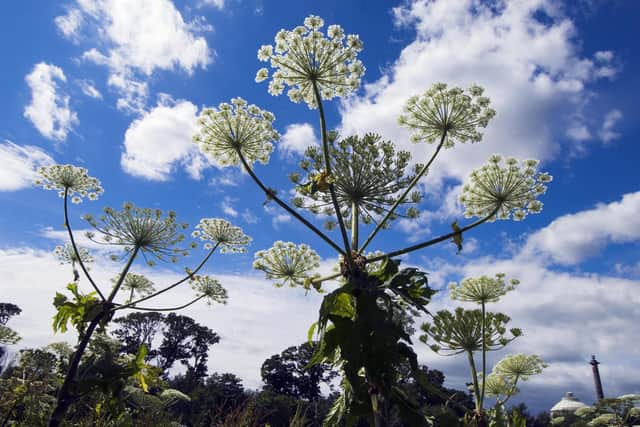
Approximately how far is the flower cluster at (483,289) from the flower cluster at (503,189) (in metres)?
3.52

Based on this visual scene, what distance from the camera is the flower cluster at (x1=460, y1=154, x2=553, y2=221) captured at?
27.5 feet

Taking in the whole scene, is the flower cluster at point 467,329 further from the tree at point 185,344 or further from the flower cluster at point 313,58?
the tree at point 185,344

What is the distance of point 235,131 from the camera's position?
321 inches

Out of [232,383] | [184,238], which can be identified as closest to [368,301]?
[184,238]

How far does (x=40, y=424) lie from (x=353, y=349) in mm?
9839

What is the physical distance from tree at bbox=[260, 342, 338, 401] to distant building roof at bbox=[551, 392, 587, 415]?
1257 inches

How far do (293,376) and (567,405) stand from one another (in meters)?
40.2

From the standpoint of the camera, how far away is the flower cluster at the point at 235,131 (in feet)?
26.7

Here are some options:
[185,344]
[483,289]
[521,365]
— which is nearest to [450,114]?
[483,289]

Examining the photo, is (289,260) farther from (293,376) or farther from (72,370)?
(293,376)

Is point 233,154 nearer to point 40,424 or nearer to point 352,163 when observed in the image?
point 352,163

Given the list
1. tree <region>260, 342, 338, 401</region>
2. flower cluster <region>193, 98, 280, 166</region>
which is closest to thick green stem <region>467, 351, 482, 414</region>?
flower cluster <region>193, 98, 280, 166</region>

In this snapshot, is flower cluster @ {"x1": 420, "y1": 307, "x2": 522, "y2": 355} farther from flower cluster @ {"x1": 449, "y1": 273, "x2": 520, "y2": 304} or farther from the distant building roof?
the distant building roof

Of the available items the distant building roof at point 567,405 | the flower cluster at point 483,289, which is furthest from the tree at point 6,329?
the distant building roof at point 567,405
